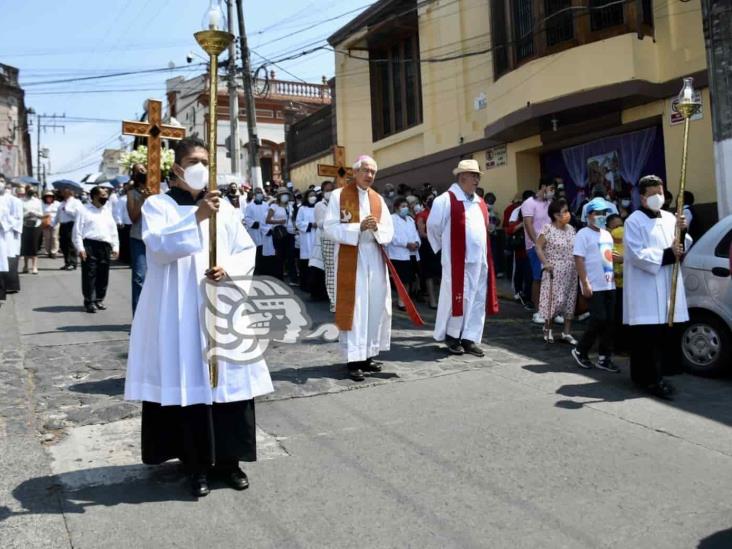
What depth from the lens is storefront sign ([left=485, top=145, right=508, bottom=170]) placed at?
1557cm

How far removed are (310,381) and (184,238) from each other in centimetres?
283

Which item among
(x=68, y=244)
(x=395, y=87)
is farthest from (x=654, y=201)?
(x=395, y=87)

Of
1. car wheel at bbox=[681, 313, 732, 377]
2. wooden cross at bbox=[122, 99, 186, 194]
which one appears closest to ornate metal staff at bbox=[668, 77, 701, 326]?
car wheel at bbox=[681, 313, 732, 377]

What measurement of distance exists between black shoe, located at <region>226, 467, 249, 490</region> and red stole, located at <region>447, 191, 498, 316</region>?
12.5 feet

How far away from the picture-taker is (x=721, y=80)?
384 inches

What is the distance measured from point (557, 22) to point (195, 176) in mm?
10867

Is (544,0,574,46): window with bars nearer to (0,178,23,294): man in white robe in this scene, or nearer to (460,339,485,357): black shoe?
(460,339,485,357): black shoe

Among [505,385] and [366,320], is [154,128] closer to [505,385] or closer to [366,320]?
[366,320]

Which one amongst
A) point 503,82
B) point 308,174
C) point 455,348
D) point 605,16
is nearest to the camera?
point 455,348

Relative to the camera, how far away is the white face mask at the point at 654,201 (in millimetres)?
6078

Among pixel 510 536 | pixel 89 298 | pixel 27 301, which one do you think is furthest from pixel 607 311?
pixel 27 301

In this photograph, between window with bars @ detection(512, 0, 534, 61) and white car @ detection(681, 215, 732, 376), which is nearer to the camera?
white car @ detection(681, 215, 732, 376)

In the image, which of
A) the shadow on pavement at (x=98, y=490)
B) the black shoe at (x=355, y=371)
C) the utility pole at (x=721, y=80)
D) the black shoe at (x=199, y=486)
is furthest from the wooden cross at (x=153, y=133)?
the utility pole at (x=721, y=80)

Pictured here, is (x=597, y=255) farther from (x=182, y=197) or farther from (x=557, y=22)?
(x=557, y=22)
